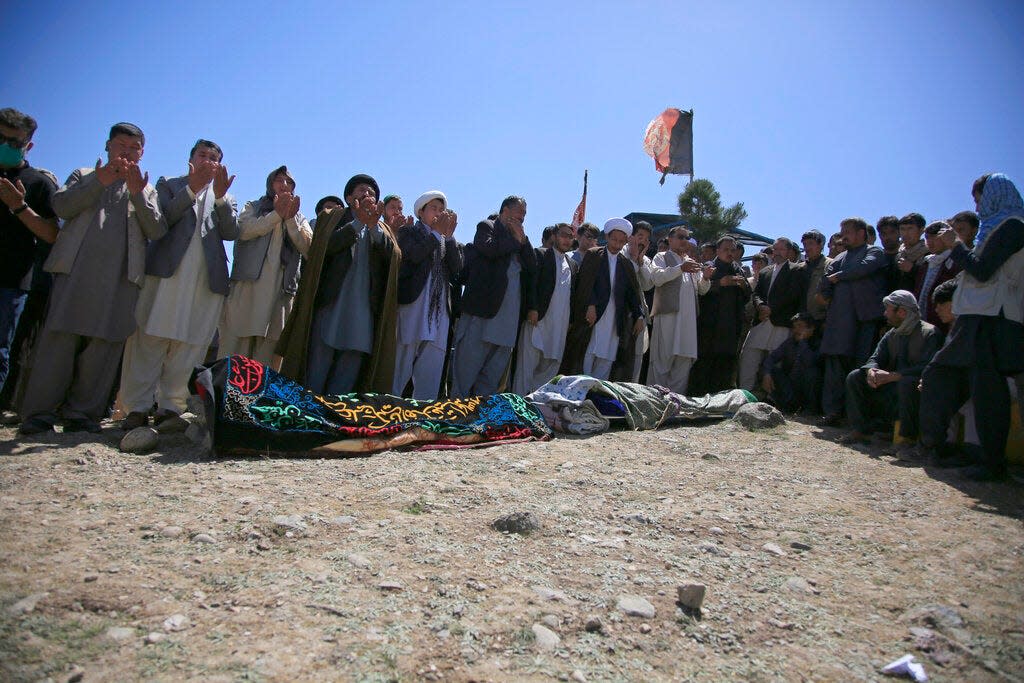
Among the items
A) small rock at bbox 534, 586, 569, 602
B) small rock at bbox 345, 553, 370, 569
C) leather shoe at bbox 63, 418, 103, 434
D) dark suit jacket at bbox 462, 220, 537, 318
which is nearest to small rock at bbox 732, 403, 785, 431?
dark suit jacket at bbox 462, 220, 537, 318

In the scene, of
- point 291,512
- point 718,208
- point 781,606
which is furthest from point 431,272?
point 718,208

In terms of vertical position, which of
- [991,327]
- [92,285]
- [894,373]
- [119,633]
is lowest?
[119,633]

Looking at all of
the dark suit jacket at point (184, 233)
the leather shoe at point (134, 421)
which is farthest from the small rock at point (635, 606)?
the dark suit jacket at point (184, 233)

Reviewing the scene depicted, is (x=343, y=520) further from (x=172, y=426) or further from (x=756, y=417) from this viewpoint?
(x=756, y=417)

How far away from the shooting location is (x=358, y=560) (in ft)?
6.90

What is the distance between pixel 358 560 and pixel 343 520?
377mm

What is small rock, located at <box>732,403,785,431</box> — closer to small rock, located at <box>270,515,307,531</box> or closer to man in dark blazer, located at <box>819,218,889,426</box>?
man in dark blazer, located at <box>819,218,889,426</box>

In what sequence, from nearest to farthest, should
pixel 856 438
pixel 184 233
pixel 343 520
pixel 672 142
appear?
1. pixel 343 520
2. pixel 184 233
3. pixel 856 438
4. pixel 672 142

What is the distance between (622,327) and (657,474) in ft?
9.81

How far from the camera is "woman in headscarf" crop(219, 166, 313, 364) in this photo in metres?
4.47

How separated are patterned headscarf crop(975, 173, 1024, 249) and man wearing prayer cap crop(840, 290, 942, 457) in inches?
33.2

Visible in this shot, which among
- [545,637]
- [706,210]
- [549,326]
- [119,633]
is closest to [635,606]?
[545,637]

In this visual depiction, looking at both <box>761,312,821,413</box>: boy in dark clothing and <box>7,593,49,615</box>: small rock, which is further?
<box>761,312,821,413</box>: boy in dark clothing

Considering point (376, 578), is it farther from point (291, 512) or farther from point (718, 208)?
point (718, 208)
